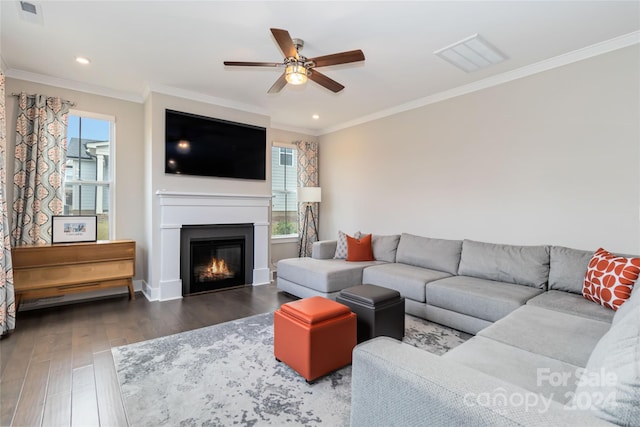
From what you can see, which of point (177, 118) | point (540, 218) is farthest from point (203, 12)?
point (540, 218)

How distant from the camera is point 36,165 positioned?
3.57 m

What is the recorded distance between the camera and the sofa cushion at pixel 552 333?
5.31ft

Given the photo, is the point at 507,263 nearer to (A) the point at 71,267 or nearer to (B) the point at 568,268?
(B) the point at 568,268

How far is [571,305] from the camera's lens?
7.76ft

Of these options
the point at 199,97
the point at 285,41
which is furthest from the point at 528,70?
the point at 199,97

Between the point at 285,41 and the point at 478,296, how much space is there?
2.70 metres

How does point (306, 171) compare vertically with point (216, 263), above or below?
above

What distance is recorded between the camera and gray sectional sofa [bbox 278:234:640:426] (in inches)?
32.1

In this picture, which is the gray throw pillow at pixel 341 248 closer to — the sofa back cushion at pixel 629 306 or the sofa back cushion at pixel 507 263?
the sofa back cushion at pixel 507 263

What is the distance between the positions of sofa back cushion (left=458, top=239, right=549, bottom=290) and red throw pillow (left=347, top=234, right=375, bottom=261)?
50.5 inches

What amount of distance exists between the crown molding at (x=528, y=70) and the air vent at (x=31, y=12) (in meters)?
4.05

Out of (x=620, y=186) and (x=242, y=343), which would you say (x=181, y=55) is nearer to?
(x=242, y=343)

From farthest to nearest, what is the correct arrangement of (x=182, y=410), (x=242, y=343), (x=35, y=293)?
1. (x=35, y=293)
2. (x=242, y=343)
3. (x=182, y=410)

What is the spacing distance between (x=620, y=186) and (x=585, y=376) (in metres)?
2.76
